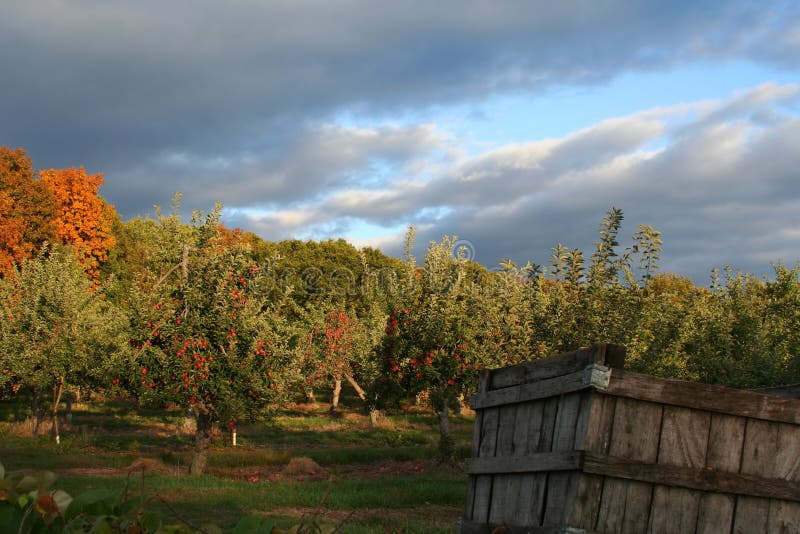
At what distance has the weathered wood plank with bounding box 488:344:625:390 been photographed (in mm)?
4629

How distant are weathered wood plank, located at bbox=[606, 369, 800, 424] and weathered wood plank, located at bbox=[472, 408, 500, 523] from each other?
155 cm

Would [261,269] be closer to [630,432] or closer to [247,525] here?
[630,432]

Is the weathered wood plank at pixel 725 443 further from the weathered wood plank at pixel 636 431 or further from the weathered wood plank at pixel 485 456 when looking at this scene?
the weathered wood plank at pixel 485 456

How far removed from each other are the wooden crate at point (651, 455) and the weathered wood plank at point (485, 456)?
A: 0.64 m

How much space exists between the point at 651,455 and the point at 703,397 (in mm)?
521

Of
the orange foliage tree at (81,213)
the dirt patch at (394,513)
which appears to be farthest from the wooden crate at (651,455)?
the orange foliage tree at (81,213)

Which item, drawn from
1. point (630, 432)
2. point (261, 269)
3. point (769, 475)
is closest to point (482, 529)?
point (630, 432)

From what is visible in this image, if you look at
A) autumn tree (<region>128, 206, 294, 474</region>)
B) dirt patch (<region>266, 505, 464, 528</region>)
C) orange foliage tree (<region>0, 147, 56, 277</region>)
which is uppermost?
orange foliage tree (<region>0, 147, 56, 277</region>)

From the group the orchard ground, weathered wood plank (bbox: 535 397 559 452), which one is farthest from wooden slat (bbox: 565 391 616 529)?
the orchard ground

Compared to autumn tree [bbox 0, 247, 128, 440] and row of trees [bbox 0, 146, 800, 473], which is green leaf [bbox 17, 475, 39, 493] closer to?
row of trees [bbox 0, 146, 800, 473]

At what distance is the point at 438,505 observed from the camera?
16656mm

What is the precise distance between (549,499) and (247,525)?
3368 millimetres

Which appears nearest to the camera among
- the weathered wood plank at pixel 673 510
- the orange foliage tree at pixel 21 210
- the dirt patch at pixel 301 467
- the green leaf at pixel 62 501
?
the green leaf at pixel 62 501

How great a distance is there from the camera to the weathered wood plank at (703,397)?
182 inches
